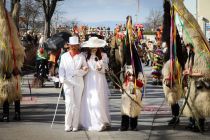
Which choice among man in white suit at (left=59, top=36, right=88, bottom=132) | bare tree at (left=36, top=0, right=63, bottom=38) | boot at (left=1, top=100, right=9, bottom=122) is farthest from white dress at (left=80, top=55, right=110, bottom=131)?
bare tree at (left=36, top=0, right=63, bottom=38)

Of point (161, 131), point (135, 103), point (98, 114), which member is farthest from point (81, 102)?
point (161, 131)

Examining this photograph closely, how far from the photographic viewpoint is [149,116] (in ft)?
34.8

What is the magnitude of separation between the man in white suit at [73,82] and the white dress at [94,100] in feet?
0.47

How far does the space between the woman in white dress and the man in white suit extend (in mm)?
146

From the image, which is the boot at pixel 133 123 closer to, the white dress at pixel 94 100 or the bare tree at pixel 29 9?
the white dress at pixel 94 100

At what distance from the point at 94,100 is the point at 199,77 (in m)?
2.11

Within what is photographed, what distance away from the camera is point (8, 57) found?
9250mm

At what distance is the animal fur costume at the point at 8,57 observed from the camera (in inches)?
363

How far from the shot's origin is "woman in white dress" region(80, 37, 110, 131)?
863 cm

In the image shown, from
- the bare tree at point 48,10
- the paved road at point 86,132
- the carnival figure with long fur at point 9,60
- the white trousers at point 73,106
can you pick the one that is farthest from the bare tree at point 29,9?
the white trousers at point 73,106

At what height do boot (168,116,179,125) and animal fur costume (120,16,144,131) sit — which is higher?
animal fur costume (120,16,144,131)

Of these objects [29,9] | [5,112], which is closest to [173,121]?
[5,112]

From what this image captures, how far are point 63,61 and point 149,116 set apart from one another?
118 inches

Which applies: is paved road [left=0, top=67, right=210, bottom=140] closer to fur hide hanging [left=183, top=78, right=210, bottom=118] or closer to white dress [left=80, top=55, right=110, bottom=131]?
white dress [left=80, top=55, right=110, bottom=131]
